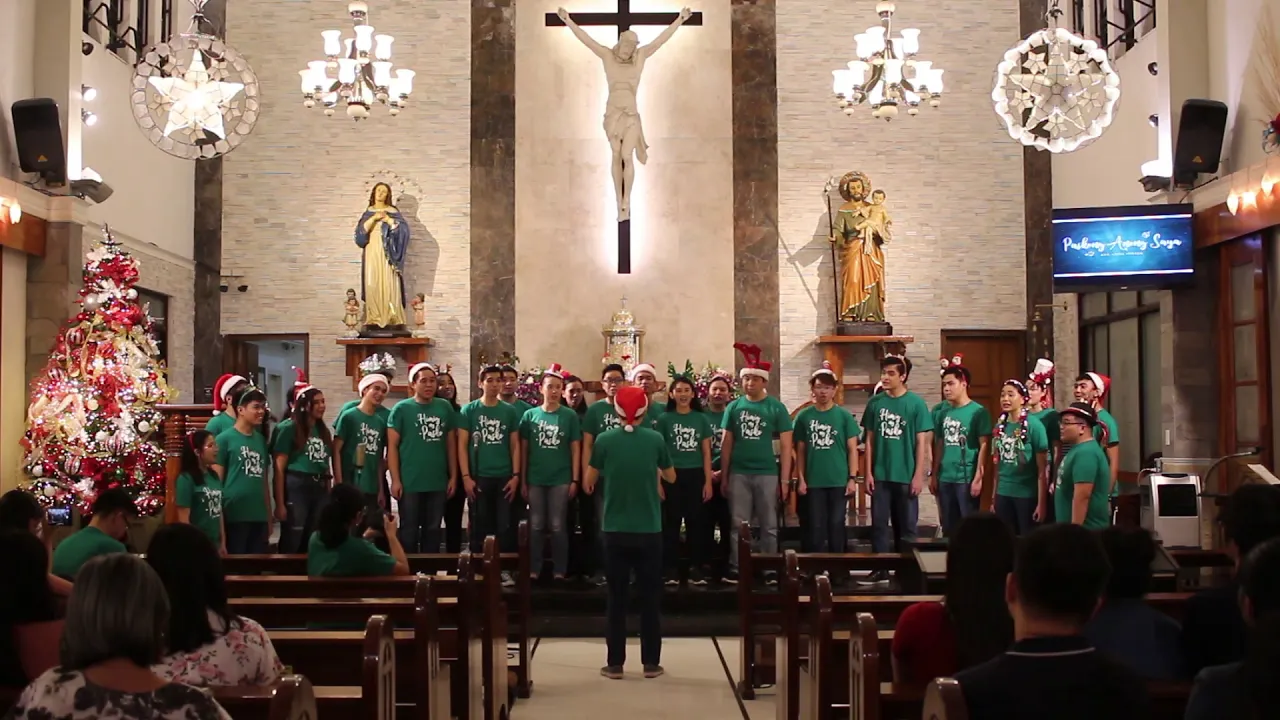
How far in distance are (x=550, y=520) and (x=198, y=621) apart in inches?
207

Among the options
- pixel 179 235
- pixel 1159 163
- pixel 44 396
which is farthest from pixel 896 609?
pixel 179 235

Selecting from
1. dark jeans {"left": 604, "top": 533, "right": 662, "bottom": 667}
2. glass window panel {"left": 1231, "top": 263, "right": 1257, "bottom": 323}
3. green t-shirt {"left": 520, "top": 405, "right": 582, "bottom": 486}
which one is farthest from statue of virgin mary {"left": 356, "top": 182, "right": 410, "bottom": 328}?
glass window panel {"left": 1231, "top": 263, "right": 1257, "bottom": 323}

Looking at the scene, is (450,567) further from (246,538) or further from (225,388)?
(225,388)

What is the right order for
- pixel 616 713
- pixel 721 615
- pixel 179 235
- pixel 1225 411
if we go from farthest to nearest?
pixel 179 235 < pixel 1225 411 < pixel 721 615 < pixel 616 713

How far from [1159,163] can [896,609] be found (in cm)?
683

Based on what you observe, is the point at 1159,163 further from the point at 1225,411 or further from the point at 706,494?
the point at 706,494

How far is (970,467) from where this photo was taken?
850cm

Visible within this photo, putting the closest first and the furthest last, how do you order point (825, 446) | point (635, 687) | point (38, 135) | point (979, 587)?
point (979, 587), point (635, 687), point (825, 446), point (38, 135)

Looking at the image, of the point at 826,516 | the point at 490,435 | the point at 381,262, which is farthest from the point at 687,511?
the point at 381,262

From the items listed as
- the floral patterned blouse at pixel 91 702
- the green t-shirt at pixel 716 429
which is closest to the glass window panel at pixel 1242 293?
the green t-shirt at pixel 716 429

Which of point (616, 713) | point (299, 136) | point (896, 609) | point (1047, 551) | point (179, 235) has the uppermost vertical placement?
point (299, 136)

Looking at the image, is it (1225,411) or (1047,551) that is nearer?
(1047,551)

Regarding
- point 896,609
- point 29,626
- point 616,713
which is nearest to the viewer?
point 29,626

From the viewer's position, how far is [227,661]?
3.27 m
